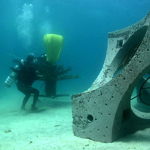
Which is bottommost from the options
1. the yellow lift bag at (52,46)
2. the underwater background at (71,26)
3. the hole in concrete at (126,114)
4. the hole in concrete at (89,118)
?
the hole in concrete at (89,118)

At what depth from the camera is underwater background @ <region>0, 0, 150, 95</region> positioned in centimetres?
5766

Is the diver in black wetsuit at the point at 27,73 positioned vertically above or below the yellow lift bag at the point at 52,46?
below

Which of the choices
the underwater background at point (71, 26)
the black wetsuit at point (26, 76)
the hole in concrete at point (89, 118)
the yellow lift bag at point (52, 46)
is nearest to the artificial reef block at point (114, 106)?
the hole in concrete at point (89, 118)

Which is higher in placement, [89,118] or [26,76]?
[26,76]

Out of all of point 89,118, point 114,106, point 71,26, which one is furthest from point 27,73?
point 71,26

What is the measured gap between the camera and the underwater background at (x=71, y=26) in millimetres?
57662

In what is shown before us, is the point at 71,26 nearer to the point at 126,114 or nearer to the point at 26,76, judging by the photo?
the point at 26,76

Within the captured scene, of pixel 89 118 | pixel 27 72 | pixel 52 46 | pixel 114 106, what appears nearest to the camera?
pixel 114 106

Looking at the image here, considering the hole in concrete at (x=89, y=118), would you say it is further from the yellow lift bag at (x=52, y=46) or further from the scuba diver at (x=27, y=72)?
the yellow lift bag at (x=52, y=46)

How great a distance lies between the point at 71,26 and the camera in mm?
81625

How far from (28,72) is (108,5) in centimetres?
6781

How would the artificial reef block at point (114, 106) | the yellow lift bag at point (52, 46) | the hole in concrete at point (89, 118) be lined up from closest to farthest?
1. the artificial reef block at point (114, 106)
2. the hole in concrete at point (89, 118)
3. the yellow lift bag at point (52, 46)

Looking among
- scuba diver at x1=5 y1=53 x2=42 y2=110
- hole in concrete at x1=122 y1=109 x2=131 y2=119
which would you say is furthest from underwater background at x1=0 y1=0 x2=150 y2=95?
hole in concrete at x1=122 y1=109 x2=131 y2=119

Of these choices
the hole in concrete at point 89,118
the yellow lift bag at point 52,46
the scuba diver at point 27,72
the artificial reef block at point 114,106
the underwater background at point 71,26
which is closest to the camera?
the artificial reef block at point 114,106
